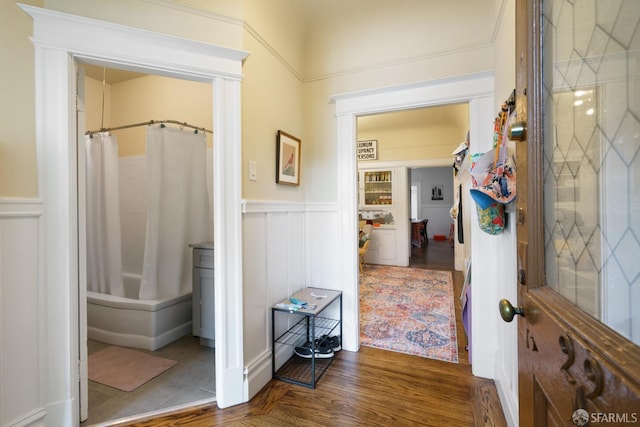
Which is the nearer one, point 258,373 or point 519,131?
point 519,131

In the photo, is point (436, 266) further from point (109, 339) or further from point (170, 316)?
point (109, 339)

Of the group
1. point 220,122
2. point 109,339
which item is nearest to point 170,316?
point 109,339

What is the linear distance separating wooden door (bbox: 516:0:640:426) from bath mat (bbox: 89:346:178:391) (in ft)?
7.54

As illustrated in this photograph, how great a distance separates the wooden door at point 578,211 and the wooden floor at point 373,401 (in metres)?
1.06

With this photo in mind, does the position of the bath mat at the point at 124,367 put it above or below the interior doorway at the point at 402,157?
below

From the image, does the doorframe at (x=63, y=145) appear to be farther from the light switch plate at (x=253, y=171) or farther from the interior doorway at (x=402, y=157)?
the interior doorway at (x=402, y=157)

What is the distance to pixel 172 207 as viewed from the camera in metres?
2.70

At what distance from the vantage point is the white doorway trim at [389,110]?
196 centimetres

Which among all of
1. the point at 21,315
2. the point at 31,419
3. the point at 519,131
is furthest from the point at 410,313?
the point at 21,315

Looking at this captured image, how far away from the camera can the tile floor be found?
1644mm

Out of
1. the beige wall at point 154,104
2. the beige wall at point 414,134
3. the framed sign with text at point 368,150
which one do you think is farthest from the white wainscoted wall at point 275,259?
the framed sign with text at point 368,150

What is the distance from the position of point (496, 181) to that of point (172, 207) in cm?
271

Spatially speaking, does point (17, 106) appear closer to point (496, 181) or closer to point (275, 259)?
point (275, 259)

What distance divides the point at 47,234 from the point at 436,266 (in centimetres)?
574
